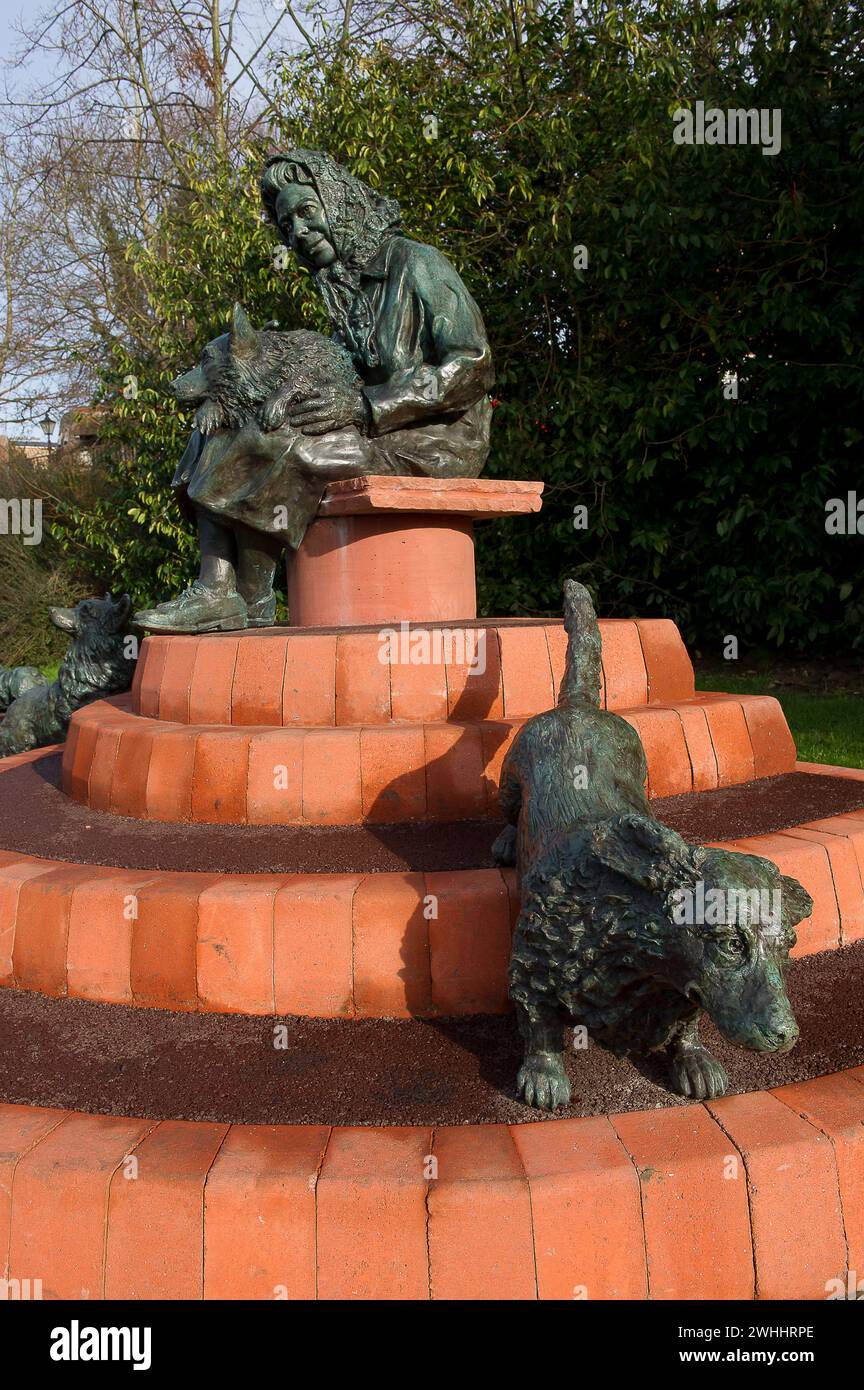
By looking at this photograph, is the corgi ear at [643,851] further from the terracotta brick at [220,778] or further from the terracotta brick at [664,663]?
the terracotta brick at [664,663]

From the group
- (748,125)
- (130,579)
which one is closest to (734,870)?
(748,125)

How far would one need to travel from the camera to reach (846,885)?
3.23m

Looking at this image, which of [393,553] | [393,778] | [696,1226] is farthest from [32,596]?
[696,1226]

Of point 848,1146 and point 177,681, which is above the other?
point 177,681

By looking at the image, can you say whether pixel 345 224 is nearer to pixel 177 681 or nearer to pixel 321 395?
pixel 321 395

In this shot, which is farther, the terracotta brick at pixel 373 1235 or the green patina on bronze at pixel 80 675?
the green patina on bronze at pixel 80 675

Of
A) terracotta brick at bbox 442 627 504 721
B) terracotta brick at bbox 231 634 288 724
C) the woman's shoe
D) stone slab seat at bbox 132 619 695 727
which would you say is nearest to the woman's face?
the woman's shoe

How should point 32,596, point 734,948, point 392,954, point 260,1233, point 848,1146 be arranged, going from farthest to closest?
point 32,596 → point 392,954 → point 848,1146 → point 260,1233 → point 734,948

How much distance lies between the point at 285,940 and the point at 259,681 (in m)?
1.47

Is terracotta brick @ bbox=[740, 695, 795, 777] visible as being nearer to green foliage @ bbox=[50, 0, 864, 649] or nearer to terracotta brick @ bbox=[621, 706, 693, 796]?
terracotta brick @ bbox=[621, 706, 693, 796]

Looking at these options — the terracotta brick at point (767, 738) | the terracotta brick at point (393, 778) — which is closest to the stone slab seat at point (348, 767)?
the terracotta brick at point (393, 778)

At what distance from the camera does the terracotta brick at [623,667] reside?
4.19 meters

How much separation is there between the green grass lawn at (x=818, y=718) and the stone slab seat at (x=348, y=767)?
6.91 ft

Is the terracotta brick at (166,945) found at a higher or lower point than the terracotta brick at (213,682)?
lower
